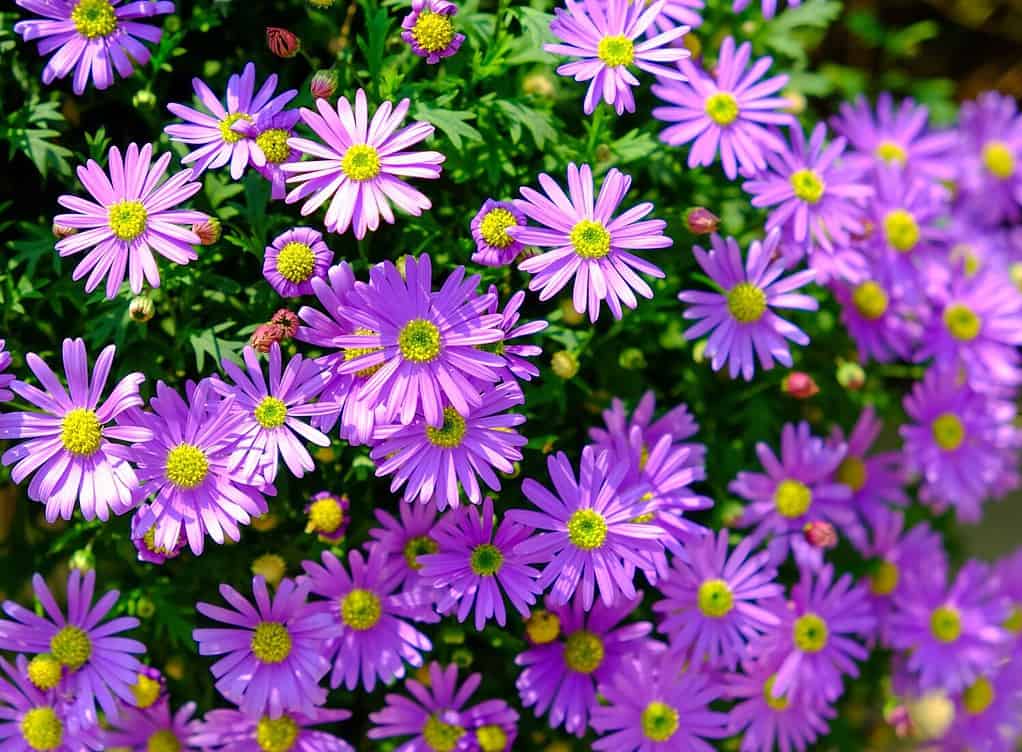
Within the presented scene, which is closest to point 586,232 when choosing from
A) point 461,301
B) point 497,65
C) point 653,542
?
point 461,301

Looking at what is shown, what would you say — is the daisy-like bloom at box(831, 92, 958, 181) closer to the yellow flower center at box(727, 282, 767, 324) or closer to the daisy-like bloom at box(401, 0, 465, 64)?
the yellow flower center at box(727, 282, 767, 324)

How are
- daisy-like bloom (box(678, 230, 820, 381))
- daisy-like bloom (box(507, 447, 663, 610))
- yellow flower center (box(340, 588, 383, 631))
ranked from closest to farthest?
1. daisy-like bloom (box(507, 447, 663, 610))
2. yellow flower center (box(340, 588, 383, 631))
3. daisy-like bloom (box(678, 230, 820, 381))

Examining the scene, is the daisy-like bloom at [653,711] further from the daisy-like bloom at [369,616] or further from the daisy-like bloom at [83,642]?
the daisy-like bloom at [83,642]

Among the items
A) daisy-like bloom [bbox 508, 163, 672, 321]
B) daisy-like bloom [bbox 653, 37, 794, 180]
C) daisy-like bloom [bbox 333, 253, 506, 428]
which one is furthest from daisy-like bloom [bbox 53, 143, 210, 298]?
daisy-like bloom [bbox 653, 37, 794, 180]

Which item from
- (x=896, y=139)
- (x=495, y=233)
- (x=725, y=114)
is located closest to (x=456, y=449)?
(x=495, y=233)

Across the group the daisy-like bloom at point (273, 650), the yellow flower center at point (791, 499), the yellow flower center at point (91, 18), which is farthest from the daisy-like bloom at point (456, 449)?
the yellow flower center at point (91, 18)

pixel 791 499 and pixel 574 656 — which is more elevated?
pixel 791 499

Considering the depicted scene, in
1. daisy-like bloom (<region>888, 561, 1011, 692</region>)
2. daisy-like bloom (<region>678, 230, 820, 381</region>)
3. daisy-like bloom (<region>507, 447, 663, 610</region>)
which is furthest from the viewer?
daisy-like bloom (<region>888, 561, 1011, 692</region>)

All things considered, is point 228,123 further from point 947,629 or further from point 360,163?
point 947,629
